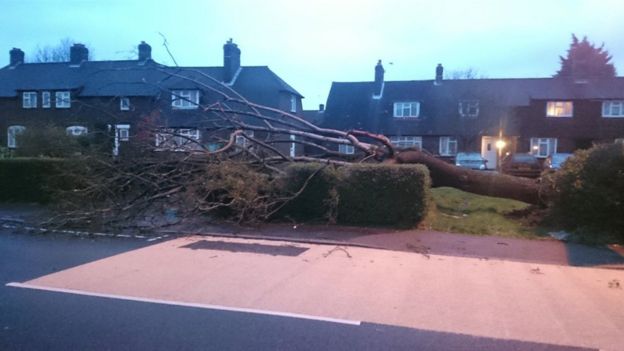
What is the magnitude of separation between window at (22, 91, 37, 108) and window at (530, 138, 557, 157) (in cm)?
3562

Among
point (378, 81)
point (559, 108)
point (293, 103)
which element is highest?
point (378, 81)

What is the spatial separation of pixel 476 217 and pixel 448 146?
27046mm

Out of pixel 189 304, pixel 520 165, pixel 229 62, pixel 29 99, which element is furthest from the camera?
pixel 29 99

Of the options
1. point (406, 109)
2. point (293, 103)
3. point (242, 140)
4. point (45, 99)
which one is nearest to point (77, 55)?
point (45, 99)

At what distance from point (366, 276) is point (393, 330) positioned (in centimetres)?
240

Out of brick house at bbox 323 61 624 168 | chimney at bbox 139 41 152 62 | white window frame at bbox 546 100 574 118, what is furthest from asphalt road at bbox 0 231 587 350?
white window frame at bbox 546 100 574 118

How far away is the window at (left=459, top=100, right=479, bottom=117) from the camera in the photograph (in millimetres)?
39766

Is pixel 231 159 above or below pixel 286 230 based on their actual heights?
above

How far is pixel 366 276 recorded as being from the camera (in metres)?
8.04

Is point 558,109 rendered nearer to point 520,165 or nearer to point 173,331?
point 520,165

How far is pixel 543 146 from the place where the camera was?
39031mm

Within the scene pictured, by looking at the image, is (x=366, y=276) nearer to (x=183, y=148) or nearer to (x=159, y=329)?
(x=159, y=329)

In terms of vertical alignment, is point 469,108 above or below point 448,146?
above

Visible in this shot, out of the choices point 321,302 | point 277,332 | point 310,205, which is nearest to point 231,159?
point 310,205
